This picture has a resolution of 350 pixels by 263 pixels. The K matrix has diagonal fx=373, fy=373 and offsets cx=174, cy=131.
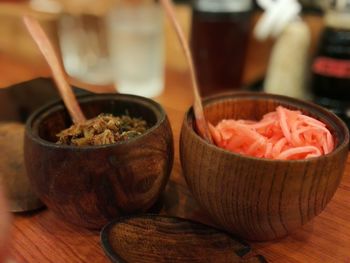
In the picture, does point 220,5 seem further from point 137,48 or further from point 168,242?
point 168,242

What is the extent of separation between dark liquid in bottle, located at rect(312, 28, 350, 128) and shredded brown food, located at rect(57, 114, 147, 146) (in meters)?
0.57

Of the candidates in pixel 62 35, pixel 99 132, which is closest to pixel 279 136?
pixel 99 132

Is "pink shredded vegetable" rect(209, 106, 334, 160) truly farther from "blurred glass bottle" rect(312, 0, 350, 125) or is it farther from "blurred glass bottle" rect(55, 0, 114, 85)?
"blurred glass bottle" rect(55, 0, 114, 85)

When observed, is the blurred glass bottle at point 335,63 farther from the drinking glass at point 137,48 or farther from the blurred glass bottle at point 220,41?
the drinking glass at point 137,48

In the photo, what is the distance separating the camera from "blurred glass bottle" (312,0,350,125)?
2.84 ft

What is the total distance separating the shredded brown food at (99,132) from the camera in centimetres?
46

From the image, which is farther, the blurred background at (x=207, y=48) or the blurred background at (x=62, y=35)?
the blurred background at (x=62, y=35)

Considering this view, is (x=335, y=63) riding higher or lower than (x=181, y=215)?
higher

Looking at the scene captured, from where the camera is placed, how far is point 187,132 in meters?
0.45

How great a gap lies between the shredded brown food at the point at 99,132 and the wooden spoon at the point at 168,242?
0.10m

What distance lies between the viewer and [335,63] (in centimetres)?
90

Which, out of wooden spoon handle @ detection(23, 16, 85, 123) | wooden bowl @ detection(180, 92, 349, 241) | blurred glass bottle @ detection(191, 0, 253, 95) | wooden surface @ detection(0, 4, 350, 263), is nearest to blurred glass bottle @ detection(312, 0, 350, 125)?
blurred glass bottle @ detection(191, 0, 253, 95)

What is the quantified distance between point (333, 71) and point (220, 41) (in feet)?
0.98

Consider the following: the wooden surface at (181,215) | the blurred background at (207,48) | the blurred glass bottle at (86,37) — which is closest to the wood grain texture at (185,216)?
the wooden surface at (181,215)
